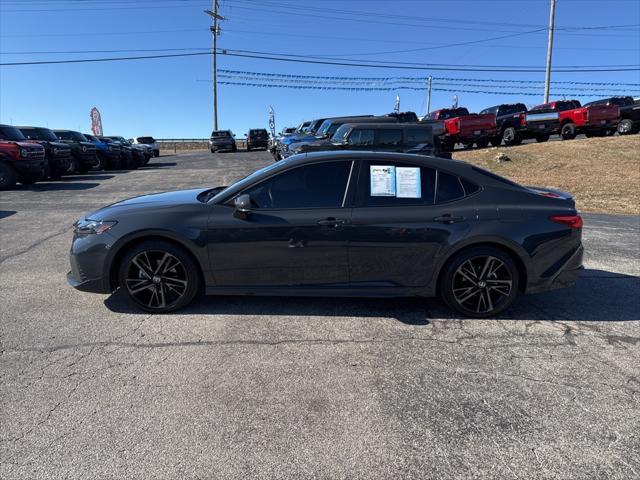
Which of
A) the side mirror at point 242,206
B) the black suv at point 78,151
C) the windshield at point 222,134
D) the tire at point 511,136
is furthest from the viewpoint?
the windshield at point 222,134

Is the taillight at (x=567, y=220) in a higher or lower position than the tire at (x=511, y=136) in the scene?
lower

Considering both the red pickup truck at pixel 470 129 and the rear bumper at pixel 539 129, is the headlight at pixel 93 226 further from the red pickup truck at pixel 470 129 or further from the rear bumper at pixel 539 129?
the rear bumper at pixel 539 129

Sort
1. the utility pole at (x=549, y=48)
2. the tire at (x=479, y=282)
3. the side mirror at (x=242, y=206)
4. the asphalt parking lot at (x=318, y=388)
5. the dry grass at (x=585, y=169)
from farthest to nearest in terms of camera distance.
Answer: the utility pole at (x=549, y=48), the dry grass at (x=585, y=169), the tire at (x=479, y=282), the side mirror at (x=242, y=206), the asphalt parking lot at (x=318, y=388)

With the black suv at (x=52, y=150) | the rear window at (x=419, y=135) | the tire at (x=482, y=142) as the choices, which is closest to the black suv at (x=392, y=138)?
the rear window at (x=419, y=135)

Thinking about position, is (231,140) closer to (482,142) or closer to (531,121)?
(482,142)

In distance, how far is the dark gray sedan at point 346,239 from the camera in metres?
4.01

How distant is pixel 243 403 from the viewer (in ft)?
9.30

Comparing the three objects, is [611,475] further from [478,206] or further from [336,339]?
[478,206]

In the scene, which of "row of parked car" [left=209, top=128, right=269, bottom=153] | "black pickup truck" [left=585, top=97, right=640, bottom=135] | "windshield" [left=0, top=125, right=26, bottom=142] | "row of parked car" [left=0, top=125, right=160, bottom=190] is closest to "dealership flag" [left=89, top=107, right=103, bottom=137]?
"row of parked car" [left=209, top=128, right=269, bottom=153]

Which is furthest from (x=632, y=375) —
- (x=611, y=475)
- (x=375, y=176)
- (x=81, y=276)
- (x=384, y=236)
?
(x=81, y=276)

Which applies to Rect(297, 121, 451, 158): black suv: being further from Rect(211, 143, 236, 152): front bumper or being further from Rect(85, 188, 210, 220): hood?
Rect(211, 143, 236, 152): front bumper

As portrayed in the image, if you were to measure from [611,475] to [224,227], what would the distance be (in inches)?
126

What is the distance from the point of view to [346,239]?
3994mm

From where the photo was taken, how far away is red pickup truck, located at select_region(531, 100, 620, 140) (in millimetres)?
22734
